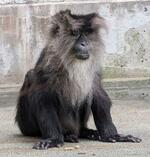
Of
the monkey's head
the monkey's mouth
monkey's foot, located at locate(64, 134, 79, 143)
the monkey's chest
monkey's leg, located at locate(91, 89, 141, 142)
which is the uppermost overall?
the monkey's head

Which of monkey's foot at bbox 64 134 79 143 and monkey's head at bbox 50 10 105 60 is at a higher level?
monkey's head at bbox 50 10 105 60

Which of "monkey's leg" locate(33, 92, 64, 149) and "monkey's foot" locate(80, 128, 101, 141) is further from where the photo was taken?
"monkey's foot" locate(80, 128, 101, 141)

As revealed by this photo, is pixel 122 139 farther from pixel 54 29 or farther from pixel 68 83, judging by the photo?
pixel 54 29

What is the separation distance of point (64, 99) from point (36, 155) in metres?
0.69

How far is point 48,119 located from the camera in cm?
715

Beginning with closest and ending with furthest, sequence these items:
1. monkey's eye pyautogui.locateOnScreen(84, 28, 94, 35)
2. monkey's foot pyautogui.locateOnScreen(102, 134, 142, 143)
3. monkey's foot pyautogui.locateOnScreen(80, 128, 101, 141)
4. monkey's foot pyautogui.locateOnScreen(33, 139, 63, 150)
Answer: monkey's foot pyautogui.locateOnScreen(33, 139, 63, 150) → monkey's eye pyautogui.locateOnScreen(84, 28, 94, 35) → monkey's foot pyautogui.locateOnScreen(102, 134, 142, 143) → monkey's foot pyautogui.locateOnScreen(80, 128, 101, 141)

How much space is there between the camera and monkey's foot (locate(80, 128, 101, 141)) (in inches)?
299

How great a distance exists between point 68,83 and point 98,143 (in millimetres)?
671

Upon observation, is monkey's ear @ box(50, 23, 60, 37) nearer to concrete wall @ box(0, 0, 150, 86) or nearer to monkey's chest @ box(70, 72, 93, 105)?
monkey's chest @ box(70, 72, 93, 105)

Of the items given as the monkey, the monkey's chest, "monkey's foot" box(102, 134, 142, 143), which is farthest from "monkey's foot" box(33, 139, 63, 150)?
"monkey's foot" box(102, 134, 142, 143)

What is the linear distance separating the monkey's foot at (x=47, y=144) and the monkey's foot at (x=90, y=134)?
535 mm

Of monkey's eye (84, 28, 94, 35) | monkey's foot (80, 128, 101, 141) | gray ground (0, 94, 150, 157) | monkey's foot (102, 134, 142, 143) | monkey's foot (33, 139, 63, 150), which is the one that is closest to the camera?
gray ground (0, 94, 150, 157)

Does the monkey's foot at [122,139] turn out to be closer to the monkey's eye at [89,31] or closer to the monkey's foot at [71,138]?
the monkey's foot at [71,138]

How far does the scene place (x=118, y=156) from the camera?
6723 millimetres
